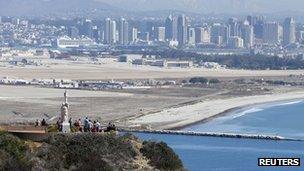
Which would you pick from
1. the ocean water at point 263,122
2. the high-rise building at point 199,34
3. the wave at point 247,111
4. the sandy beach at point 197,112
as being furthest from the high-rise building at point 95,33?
the wave at point 247,111

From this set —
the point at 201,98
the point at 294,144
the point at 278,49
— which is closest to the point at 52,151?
the point at 294,144

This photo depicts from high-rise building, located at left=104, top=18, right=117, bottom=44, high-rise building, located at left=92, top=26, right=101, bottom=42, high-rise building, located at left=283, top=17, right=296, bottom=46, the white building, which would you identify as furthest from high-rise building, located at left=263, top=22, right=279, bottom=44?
the white building

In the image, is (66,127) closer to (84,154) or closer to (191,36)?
(84,154)

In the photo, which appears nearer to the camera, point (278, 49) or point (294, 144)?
point (294, 144)

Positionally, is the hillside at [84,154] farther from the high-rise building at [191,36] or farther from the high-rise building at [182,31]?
the high-rise building at [191,36]

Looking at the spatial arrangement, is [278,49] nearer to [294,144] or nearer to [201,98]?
[201,98]

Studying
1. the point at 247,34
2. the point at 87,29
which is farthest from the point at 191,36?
the point at 87,29
